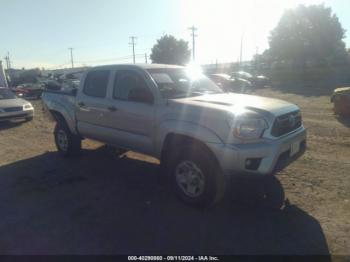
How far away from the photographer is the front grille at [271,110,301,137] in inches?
158

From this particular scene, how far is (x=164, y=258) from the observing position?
328 cm

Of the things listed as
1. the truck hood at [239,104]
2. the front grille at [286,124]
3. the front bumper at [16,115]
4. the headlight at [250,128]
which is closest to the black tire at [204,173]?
the headlight at [250,128]

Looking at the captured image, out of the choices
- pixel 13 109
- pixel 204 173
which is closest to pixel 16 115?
pixel 13 109

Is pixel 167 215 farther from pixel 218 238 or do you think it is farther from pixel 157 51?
pixel 157 51

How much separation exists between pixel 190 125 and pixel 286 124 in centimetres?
130

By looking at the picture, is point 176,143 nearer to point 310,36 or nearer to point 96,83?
point 96,83

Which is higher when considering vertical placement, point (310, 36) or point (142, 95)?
point (310, 36)

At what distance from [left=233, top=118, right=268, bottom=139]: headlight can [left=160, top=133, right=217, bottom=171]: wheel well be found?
45cm

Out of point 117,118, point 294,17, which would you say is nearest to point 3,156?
point 117,118

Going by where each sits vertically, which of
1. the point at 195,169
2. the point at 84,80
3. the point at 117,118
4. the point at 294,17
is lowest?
the point at 195,169

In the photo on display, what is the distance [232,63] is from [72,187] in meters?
63.8

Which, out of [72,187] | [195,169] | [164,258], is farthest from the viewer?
[72,187]

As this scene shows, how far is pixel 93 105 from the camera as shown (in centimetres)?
579

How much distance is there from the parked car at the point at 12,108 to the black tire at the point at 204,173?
926cm
